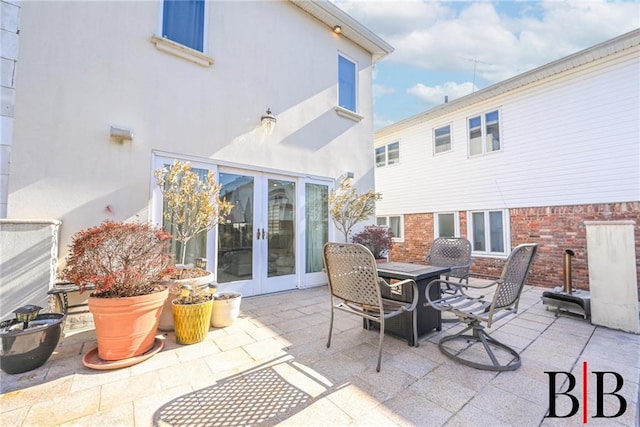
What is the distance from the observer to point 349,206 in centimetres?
579

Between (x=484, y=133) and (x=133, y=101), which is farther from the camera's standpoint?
(x=484, y=133)

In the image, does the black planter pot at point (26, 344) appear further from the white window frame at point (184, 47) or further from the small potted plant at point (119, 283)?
the white window frame at point (184, 47)

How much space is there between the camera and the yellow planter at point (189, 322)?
111 inches

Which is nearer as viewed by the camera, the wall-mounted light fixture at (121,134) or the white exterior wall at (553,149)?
the wall-mounted light fixture at (121,134)

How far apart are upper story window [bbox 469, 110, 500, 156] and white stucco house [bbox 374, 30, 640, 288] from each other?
27 millimetres

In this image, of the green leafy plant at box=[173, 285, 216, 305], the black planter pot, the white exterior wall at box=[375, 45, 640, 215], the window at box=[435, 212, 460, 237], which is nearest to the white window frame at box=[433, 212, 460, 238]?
the window at box=[435, 212, 460, 237]

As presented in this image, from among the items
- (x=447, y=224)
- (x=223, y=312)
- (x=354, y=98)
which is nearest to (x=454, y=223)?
(x=447, y=224)

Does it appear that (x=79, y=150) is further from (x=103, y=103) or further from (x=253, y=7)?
(x=253, y=7)

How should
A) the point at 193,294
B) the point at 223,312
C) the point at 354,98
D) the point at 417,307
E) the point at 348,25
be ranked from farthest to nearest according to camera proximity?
the point at 354,98 → the point at 348,25 → the point at 223,312 → the point at 193,294 → the point at 417,307

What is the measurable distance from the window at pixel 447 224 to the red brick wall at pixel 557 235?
103cm

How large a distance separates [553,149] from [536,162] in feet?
1.33

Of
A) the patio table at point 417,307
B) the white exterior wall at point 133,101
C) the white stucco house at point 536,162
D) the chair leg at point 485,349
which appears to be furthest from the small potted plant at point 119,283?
the white stucco house at point 536,162

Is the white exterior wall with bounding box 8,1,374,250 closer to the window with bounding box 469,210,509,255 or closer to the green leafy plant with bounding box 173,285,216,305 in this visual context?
the green leafy plant with bounding box 173,285,216,305

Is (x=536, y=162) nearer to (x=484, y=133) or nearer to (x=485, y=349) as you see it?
(x=484, y=133)
